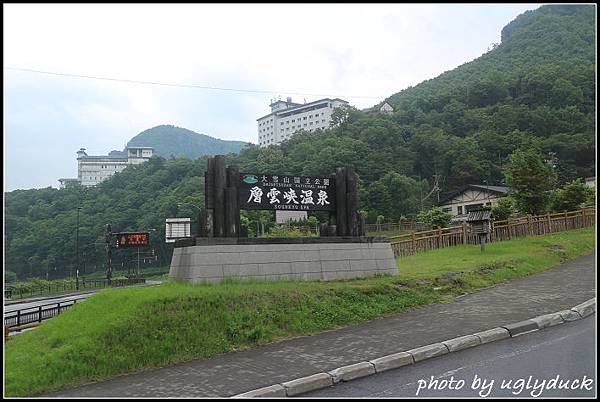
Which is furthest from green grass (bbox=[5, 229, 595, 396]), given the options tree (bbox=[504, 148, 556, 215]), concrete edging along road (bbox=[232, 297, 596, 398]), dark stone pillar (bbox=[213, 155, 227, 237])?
tree (bbox=[504, 148, 556, 215])

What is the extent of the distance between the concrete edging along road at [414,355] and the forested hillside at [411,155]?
49.5 m

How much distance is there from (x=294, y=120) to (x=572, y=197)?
385ft

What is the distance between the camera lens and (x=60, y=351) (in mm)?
7031

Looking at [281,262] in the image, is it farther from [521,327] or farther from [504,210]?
[504,210]

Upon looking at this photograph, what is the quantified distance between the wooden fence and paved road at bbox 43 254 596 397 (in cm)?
1036

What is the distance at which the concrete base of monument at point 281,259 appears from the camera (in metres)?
10.5

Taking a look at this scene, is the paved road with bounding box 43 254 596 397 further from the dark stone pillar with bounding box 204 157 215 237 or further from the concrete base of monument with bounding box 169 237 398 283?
the dark stone pillar with bounding box 204 157 215 237

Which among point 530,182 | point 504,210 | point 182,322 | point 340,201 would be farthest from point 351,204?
point 504,210

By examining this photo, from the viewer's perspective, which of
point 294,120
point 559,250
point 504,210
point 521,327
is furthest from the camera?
point 294,120

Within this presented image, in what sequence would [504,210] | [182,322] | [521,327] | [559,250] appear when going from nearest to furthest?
[182,322], [521,327], [559,250], [504,210]

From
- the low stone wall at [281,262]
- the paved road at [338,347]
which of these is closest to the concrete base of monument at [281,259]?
the low stone wall at [281,262]

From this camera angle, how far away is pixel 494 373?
20.0 feet

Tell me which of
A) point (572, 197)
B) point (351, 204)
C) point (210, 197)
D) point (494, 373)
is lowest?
point (494, 373)

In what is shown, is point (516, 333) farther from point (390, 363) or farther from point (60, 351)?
point (60, 351)
